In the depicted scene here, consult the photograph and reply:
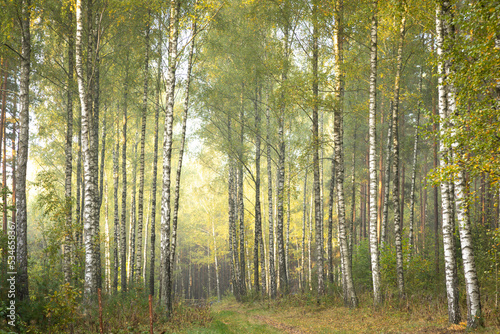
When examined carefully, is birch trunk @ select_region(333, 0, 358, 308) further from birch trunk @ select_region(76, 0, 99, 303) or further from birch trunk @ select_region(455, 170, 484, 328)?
birch trunk @ select_region(76, 0, 99, 303)

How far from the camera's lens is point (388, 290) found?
399 inches

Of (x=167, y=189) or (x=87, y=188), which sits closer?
(x=87, y=188)

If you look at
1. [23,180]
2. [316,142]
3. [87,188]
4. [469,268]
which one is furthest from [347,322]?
[23,180]

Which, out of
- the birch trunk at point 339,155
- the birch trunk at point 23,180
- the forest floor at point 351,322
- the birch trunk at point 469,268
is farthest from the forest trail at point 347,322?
the birch trunk at point 23,180

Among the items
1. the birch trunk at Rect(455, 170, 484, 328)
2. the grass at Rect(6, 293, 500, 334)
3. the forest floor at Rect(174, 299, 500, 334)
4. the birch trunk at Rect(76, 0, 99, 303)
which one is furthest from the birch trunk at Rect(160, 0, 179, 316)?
the birch trunk at Rect(455, 170, 484, 328)

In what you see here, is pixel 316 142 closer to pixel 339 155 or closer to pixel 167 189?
Result: pixel 339 155

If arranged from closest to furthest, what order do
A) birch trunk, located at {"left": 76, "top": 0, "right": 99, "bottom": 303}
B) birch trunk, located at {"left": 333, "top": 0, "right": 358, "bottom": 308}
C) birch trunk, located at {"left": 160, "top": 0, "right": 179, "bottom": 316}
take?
1. birch trunk, located at {"left": 76, "top": 0, "right": 99, "bottom": 303}
2. birch trunk, located at {"left": 160, "top": 0, "right": 179, "bottom": 316}
3. birch trunk, located at {"left": 333, "top": 0, "right": 358, "bottom": 308}

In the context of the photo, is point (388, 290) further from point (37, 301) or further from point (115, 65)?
point (115, 65)

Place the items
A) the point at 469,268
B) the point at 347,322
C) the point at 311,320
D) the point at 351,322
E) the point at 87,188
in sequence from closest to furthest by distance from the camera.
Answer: the point at 469,268, the point at 87,188, the point at 351,322, the point at 347,322, the point at 311,320

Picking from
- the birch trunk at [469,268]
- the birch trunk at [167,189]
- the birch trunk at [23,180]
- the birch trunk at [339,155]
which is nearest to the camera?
the birch trunk at [469,268]

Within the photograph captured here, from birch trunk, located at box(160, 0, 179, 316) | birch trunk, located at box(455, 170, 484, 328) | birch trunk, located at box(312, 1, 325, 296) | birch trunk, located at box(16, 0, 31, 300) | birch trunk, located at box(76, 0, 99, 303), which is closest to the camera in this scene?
birch trunk, located at box(455, 170, 484, 328)

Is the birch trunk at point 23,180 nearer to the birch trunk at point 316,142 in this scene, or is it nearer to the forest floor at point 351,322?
the forest floor at point 351,322

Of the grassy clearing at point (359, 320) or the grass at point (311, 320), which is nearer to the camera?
the grass at point (311, 320)

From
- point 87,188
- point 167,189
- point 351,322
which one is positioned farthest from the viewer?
point 167,189
